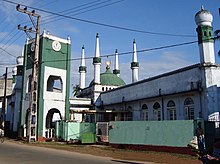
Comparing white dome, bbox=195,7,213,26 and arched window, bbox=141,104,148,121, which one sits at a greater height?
white dome, bbox=195,7,213,26

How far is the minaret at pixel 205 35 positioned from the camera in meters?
22.3

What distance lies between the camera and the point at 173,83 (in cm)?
2511

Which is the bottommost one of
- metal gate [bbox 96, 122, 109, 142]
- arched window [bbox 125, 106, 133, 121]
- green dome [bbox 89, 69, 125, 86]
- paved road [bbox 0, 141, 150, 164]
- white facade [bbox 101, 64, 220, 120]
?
paved road [bbox 0, 141, 150, 164]

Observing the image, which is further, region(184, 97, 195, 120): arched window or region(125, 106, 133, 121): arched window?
region(125, 106, 133, 121): arched window

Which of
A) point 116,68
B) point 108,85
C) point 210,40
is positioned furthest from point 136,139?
point 116,68

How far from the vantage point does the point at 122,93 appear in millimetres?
33594

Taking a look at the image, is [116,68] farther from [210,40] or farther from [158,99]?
[210,40]

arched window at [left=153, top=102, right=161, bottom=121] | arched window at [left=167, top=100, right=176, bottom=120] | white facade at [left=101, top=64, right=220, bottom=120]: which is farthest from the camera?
arched window at [left=153, top=102, right=161, bottom=121]

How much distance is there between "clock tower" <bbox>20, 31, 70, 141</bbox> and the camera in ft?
102

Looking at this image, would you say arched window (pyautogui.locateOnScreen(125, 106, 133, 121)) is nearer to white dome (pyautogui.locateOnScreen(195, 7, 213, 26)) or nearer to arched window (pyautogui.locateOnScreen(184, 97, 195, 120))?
arched window (pyautogui.locateOnScreen(184, 97, 195, 120))

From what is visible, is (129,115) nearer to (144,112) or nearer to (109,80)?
(144,112)

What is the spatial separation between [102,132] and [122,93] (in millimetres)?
9127

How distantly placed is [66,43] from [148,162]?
23.2 m

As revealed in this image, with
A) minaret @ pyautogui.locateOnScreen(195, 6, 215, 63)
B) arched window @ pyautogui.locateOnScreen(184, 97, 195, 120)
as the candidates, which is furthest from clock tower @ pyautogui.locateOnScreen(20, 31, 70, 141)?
minaret @ pyautogui.locateOnScreen(195, 6, 215, 63)
